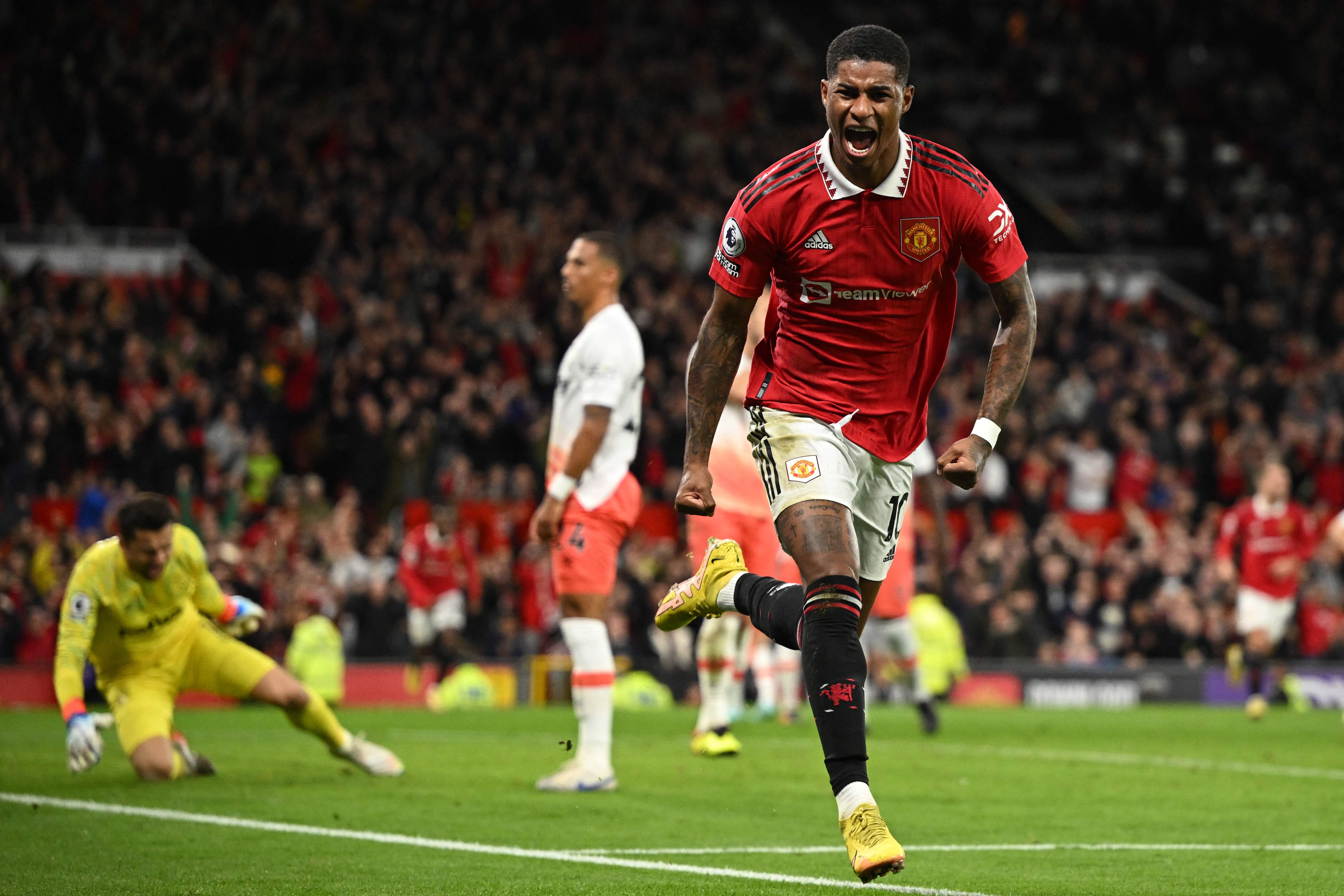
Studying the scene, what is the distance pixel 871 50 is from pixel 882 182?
45 cm

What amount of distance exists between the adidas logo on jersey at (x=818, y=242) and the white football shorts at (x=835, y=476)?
598mm

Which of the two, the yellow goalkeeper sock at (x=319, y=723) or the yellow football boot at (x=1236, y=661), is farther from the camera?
the yellow football boot at (x=1236, y=661)

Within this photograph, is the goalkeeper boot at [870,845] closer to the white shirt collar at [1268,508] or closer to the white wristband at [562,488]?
the white wristband at [562,488]

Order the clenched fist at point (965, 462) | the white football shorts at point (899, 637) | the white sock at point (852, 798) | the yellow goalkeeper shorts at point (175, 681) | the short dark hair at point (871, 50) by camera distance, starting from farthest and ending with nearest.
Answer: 1. the white football shorts at point (899, 637)
2. the yellow goalkeeper shorts at point (175, 681)
3. the short dark hair at point (871, 50)
4. the clenched fist at point (965, 462)
5. the white sock at point (852, 798)

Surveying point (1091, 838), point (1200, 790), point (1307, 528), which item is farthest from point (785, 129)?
point (1091, 838)

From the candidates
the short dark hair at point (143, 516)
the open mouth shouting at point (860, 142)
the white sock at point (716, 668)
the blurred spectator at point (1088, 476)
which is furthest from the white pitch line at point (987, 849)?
the blurred spectator at point (1088, 476)

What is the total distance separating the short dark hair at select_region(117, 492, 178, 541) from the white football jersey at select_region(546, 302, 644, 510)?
197 centimetres

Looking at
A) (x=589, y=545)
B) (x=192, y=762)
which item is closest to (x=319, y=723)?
(x=192, y=762)

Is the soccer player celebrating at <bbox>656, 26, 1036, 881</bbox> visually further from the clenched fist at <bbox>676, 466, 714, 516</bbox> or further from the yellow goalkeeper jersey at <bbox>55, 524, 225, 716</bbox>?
the yellow goalkeeper jersey at <bbox>55, 524, 225, 716</bbox>

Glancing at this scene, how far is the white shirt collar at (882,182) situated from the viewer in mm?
6016

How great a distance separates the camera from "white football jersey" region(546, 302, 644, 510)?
910 centimetres

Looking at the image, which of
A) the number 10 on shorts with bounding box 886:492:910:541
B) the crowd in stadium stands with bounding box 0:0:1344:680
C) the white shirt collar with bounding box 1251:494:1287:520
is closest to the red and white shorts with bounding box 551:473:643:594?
the number 10 on shorts with bounding box 886:492:910:541

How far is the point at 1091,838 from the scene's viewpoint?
735cm

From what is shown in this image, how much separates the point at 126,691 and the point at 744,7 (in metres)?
27.7
